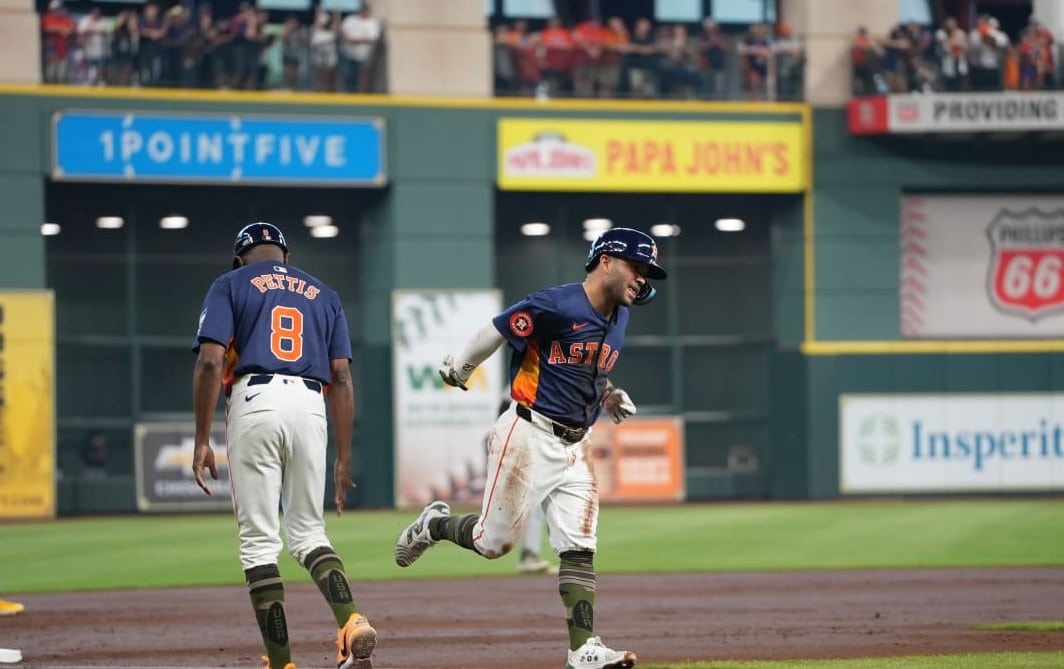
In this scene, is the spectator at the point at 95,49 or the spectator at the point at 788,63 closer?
the spectator at the point at 95,49

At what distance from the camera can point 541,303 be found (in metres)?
8.87

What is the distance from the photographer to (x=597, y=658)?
8523 mm

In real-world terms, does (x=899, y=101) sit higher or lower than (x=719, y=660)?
higher

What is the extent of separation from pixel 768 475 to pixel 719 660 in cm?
2221

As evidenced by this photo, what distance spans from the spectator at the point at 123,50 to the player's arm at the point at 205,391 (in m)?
20.6

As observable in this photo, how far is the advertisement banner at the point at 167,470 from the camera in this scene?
2870cm

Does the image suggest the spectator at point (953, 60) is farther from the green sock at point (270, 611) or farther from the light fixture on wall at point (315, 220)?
the green sock at point (270, 611)

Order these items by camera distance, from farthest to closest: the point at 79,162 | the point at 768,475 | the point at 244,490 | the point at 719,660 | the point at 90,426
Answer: the point at 768,475 → the point at 90,426 → the point at 79,162 → the point at 719,660 → the point at 244,490

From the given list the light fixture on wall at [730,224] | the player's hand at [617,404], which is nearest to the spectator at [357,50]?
the light fixture on wall at [730,224]

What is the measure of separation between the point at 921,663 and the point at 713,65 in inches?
880

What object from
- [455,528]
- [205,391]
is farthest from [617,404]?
[205,391]

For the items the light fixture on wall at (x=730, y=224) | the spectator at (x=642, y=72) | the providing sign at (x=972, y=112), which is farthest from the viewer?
the light fixture on wall at (x=730, y=224)

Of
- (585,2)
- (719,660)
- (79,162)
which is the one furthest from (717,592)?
(585,2)

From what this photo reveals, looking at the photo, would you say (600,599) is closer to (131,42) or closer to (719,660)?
(719,660)
